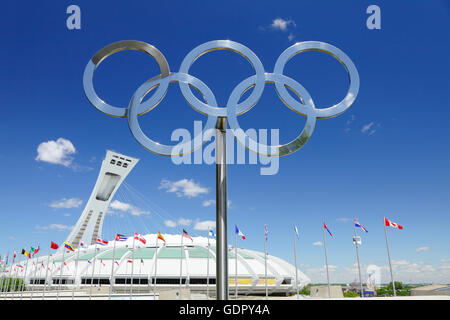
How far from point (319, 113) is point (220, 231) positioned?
3514 millimetres

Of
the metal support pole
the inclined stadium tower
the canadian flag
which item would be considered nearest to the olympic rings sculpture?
the metal support pole

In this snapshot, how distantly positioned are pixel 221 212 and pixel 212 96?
2620 mm

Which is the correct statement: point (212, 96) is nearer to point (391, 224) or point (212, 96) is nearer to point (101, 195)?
point (391, 224)

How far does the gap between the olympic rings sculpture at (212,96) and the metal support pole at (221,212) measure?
1.08 ft

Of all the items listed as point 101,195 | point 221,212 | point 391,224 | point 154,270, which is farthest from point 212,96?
point 101,195

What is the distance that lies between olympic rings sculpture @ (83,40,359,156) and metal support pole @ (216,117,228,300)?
0.33m

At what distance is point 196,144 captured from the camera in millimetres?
7527

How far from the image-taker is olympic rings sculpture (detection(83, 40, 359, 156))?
7.54m

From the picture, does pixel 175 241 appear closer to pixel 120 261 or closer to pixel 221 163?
pixel 120 261

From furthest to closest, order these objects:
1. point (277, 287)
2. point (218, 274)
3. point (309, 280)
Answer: point (309, 280)
point (277, 287)
point (218, 274)

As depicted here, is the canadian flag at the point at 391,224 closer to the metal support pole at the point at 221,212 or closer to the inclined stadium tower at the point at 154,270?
the inclined stadium tower at the point at 154,270

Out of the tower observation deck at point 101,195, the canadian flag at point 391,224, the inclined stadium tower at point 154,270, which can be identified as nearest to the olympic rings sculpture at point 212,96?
the canadian flag at point 391,224

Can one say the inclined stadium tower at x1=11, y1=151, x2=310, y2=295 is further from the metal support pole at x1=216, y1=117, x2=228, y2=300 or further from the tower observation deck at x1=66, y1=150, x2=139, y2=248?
the metal support pole at x1=216, y1=117, x2=228, y2=300
